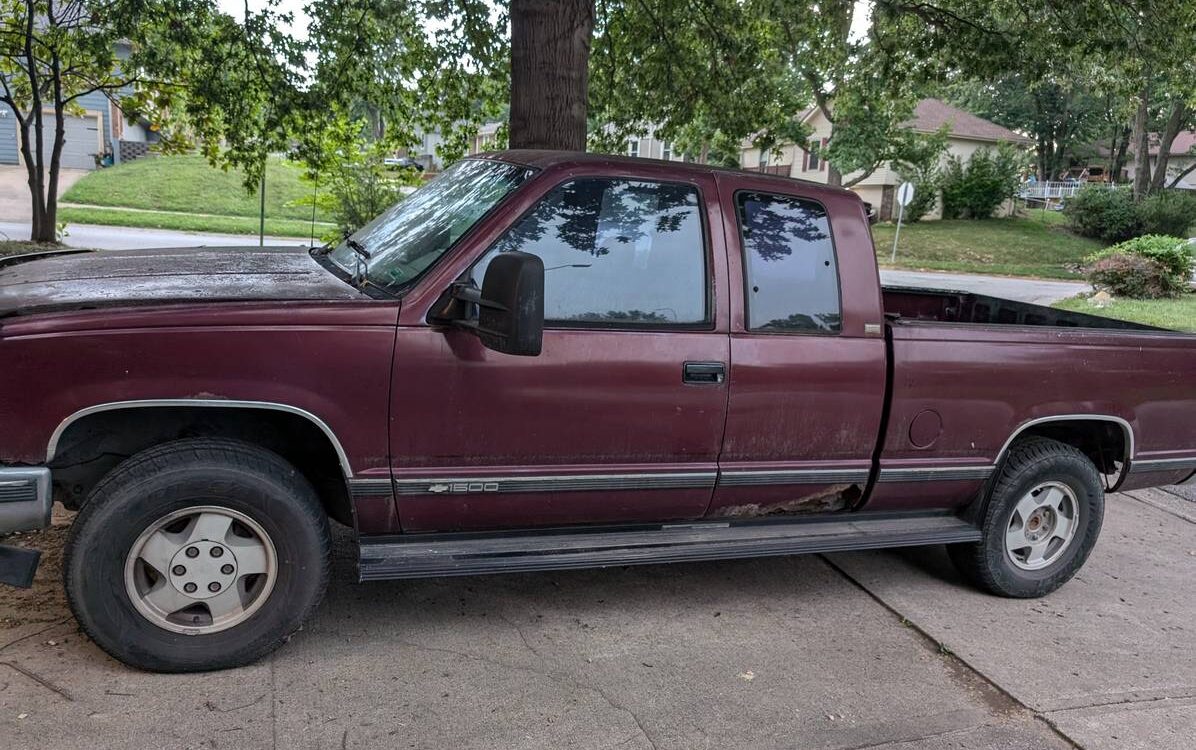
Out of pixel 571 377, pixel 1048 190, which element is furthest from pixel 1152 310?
pixel 1048 190

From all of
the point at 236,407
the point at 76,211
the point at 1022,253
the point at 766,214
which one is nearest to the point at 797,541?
the point at 766,214

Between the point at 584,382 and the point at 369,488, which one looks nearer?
the point at 369,488

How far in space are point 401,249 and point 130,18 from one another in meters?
6.44

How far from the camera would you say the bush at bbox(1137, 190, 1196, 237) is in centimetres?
3238

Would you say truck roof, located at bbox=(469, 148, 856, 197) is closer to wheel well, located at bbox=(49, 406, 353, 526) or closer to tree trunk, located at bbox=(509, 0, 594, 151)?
wheel well, located at bbox=(49, 406, 353, 526)

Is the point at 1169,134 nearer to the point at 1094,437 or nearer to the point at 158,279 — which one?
the point at 1094,437

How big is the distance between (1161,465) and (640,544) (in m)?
2.83

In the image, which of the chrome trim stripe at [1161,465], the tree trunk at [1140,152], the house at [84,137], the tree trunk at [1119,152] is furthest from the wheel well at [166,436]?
the tree trunk at [1119,152]

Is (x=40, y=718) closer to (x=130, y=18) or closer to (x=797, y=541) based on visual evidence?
(x=797, y=541)

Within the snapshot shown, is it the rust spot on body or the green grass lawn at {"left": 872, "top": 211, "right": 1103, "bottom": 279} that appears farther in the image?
the green grass lawn at {"left": 872, "top": 211, "right": 1103, "bottom": 279}

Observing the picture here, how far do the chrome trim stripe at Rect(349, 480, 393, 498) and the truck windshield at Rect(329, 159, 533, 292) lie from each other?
724 mm

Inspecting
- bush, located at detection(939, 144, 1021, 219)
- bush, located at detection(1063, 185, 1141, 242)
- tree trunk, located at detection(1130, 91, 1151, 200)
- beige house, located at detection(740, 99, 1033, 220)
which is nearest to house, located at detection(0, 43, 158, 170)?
beige house, located at detection(740, 99, 1033, 220)

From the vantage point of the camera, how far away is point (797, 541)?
4.11 meters

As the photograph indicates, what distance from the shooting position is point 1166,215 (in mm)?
32344
